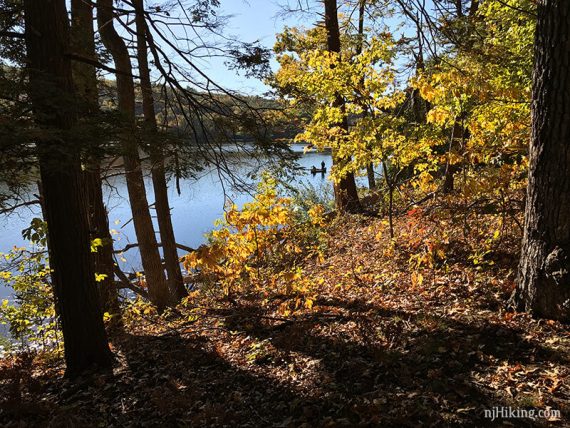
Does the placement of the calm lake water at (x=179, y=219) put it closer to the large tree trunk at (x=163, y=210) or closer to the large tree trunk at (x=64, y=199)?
the large tree trunk at (x=163, y=210)

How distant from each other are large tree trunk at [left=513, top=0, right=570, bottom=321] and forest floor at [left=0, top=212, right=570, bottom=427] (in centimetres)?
32

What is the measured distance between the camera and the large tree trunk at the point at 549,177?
3416 millimetres

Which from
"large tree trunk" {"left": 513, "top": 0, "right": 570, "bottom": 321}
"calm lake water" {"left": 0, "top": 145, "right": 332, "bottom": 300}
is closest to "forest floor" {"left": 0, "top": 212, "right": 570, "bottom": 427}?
"large tree trunk" {"left": 513, "top": 0, "right": 570, "bottom": 321}

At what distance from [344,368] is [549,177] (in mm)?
2601

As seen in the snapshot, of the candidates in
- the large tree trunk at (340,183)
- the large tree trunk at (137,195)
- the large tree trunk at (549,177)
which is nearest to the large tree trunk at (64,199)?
the large tree trunk at (137,195)

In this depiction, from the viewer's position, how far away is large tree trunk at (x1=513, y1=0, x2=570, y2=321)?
3.42 metres


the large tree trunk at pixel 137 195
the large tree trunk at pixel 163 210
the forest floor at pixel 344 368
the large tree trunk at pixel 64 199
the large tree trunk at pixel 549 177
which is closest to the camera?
the forest floor at pixel 344 368

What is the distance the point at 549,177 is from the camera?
364 cm

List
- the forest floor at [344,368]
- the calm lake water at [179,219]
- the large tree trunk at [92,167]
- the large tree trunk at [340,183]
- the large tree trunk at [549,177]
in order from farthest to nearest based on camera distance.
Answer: the calm lake water at [179,219] → the large tree trunk at [340,183] → the large tree trunk at [92,167] → the large tree trunk at [549,177] → the forest floor at [344,368]

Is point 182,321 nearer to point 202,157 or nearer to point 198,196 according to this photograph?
point 202,157

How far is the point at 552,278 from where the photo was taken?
3.83m

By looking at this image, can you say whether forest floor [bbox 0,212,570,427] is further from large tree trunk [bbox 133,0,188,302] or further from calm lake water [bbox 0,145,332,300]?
calm lake water [bbox 0,145,332,300]

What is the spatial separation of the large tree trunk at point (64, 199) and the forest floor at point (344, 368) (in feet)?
1.63

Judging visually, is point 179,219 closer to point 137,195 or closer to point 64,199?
point 137,195
